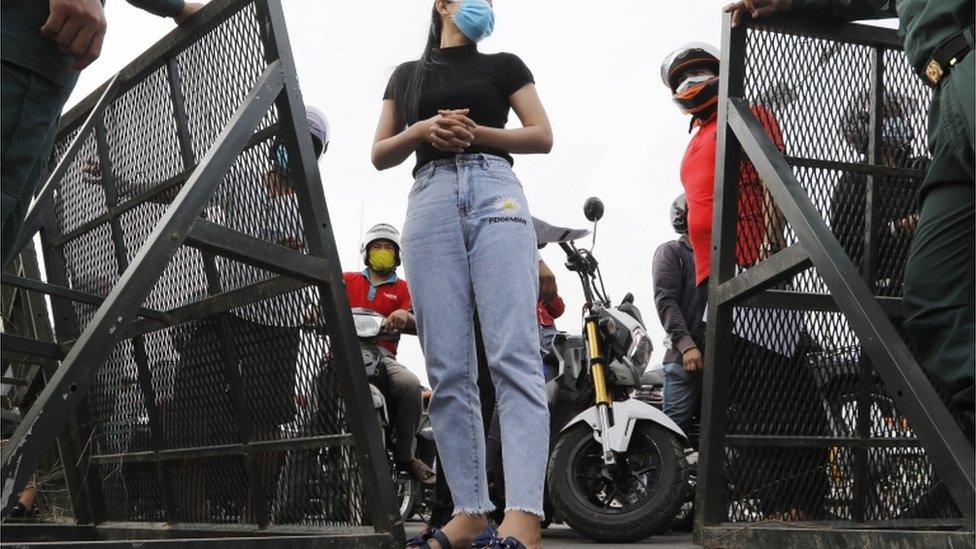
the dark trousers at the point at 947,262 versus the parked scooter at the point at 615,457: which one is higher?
the dark trousers at the point at 947,262

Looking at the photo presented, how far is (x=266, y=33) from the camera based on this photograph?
11.4ft

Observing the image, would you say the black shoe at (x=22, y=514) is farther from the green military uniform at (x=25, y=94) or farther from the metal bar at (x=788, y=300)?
the metal bar at (x=788, y=300)

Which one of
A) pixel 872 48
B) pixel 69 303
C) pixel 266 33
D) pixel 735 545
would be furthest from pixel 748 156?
pixel 69 303

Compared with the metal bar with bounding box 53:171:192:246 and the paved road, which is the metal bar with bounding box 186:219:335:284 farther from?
the paved road

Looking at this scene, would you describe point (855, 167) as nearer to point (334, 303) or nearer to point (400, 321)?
point (334, 303)

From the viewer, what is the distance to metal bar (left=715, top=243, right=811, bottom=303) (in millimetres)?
3283

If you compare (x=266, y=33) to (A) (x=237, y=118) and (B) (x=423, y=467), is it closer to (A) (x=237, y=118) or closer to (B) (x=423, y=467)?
(A) (x=237, y=118)

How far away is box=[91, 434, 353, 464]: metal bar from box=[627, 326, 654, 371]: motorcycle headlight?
285 centimetres

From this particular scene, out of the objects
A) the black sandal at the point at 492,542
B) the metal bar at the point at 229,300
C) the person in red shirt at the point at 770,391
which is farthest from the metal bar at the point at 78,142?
the person in red shirt at the point at 770,391

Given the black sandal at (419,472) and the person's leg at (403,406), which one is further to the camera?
the black sandal at (419,472)

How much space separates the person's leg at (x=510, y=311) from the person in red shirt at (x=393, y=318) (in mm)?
2512

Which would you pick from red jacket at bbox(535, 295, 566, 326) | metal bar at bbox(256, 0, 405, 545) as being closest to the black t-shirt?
metal bar at bbox(256, 0, 405, 545)

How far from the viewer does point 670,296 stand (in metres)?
6.16

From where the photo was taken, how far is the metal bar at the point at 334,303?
Result: 3.41m
